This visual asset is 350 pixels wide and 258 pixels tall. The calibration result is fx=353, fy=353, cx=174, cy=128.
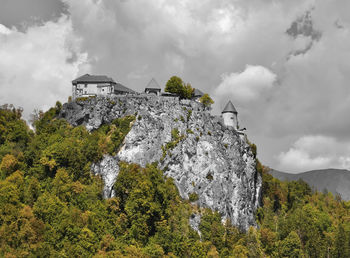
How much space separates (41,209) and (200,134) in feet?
118

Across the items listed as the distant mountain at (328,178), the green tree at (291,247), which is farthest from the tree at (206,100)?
the distant mountain at (328,178)

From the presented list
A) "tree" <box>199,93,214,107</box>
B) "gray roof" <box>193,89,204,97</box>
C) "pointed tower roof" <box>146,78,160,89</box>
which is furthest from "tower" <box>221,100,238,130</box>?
"pointed tower roof" <box>146,78,160,89</box>

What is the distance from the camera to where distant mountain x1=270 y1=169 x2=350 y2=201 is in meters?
181

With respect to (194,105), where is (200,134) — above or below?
A: below

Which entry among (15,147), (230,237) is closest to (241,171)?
(230,237)

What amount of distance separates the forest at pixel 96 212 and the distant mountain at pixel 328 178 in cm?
11211

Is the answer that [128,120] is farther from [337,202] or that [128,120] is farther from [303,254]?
[337,202]

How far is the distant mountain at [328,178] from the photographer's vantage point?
181125 mm

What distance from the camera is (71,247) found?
4988cm

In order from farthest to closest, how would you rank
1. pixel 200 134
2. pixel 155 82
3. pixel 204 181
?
1. pixel 155 82
2. pixel 200 134
3. pixel 204 181

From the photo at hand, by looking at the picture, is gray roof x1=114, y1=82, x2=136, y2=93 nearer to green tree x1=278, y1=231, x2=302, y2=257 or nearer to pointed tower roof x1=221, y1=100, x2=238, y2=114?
pointed tower roof x1=221, y1=100, x2=238, y2=114

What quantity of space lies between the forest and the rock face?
1.95 meters

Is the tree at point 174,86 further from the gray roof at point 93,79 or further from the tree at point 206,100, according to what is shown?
the gray roof at point 93,79

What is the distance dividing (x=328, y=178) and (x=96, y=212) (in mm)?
161503
